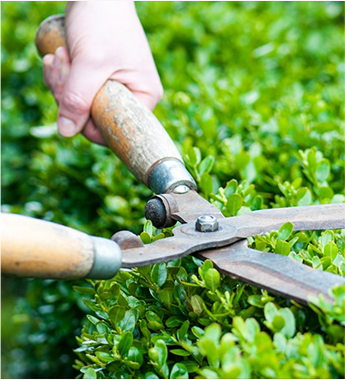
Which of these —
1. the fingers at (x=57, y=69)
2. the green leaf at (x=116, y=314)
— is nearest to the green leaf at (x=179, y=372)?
the green leaf at (x=116, y=314)

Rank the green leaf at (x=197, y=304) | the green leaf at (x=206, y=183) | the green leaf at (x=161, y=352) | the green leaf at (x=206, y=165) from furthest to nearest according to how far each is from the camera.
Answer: the green leaf at (x=206, y=165) < the green leaf at (x=206, y=183) < the green leaf at (x=197, y=304) < the green leaf at (x=161, y=352)

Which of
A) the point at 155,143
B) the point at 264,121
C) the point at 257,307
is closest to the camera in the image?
the point at 257,307

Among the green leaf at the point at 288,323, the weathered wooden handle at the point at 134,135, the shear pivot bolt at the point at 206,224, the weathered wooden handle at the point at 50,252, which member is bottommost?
the green leaf at the point at 288,323

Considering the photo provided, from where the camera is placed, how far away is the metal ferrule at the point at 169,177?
6.58ft

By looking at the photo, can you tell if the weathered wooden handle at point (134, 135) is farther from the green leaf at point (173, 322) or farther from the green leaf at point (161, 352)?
the green leaf at point (161, 352)

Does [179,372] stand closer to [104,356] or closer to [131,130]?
[104,356]

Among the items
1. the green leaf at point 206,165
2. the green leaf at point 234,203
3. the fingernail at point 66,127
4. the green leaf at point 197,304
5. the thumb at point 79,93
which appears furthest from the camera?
the fingernail at point 66,127

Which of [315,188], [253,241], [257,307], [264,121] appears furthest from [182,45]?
[257,307]

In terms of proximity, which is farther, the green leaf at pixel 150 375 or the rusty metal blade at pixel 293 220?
the rusty metal blade at pixel 293 220

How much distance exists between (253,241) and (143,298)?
382mm

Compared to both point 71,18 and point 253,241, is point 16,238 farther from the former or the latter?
point 71,18

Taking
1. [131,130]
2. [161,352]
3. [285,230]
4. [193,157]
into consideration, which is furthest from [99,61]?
[161,352]

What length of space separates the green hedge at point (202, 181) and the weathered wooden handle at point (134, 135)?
0.64 ft

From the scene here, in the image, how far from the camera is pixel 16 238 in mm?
1459
